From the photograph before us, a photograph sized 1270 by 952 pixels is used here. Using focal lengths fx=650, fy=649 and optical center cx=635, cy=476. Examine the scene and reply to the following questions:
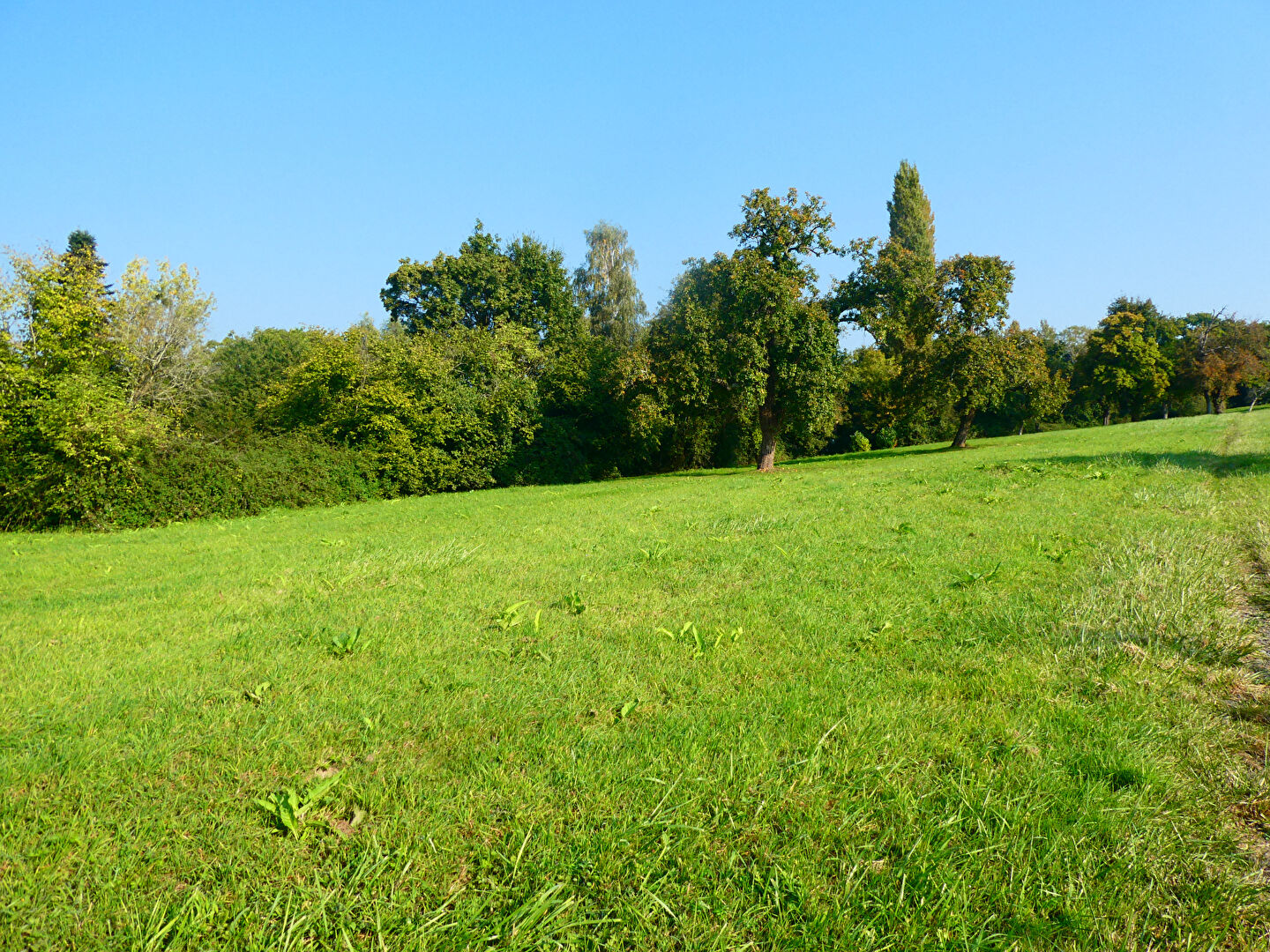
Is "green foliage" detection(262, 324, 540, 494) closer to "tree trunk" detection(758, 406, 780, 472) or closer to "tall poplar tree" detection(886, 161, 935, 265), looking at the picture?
"tree trunk" detection(758, 406, 780, 472)

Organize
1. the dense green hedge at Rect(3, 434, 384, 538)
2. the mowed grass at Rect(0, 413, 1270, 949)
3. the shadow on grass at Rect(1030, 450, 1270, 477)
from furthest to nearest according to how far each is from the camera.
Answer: the dense green hedge at Rect(3, 434, 384, 538) < the shadow on grass at Rect(1030, 450, 1270, 477) < the mowed grass at Rect(0, 413, 1270, 949)

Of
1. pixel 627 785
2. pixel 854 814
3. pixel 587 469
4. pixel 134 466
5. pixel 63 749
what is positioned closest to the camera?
pixel 854 814

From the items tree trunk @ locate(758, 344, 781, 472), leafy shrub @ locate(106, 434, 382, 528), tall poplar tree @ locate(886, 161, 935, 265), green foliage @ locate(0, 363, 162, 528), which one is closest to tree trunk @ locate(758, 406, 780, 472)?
tree trunk @ locate(758, 344, 781, 472)

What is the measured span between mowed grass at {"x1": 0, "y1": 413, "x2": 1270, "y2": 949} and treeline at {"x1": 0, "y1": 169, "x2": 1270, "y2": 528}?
47.6 ft

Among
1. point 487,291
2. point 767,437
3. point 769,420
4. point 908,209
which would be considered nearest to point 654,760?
point 769,420

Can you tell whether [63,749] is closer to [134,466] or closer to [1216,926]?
[1216,926]

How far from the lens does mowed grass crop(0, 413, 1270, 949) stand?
218cm

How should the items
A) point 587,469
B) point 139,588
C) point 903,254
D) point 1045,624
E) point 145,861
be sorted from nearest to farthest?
1. point 145,861
2. point 1045,624
3. point 139,588
4. point 903,254
5. point 587,469

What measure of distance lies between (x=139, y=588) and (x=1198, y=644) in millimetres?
9731

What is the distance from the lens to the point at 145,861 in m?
2.42

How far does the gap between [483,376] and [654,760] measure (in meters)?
26.6

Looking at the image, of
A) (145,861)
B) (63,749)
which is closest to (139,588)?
(63,749)

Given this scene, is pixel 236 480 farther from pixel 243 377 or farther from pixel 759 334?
pixel 243 377

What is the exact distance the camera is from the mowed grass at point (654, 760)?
7.16 ft
